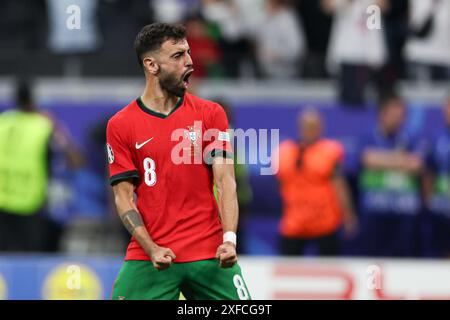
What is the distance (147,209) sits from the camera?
6.74 m

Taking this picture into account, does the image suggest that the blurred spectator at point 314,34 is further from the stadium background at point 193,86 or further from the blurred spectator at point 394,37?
the blurred spectator at point 394,37

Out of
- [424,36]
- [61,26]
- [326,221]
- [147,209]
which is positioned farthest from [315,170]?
[147,209]

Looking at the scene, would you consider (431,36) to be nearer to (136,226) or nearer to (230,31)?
(230,31)

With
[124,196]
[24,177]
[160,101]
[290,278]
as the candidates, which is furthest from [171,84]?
[24,177]

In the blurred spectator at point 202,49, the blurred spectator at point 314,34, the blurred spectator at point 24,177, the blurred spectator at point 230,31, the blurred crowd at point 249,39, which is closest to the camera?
the blurred spectator at point 24,177

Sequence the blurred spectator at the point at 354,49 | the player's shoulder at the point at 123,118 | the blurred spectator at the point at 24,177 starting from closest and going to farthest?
the player's shoulder at the point at 123,118 < the blurred spectator at the point at 24,177 < the blurred spectator at the point at 354,49

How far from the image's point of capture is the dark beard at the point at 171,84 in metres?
6.63

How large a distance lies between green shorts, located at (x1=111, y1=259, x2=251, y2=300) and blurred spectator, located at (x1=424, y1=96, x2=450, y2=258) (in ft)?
19.4

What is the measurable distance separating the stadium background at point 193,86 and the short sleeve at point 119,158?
5.49 m

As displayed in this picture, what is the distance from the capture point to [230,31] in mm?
13047

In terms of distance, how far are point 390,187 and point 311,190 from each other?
1.18 m

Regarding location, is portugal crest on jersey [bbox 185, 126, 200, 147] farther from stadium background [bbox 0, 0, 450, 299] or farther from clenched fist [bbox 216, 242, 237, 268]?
stadium background [bbox 0, 0, 450, 299]

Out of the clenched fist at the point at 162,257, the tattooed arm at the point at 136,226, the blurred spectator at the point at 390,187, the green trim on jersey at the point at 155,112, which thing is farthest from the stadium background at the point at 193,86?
the clenched fist at the point at 162,257
